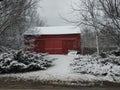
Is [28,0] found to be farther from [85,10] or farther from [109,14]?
[109,14]

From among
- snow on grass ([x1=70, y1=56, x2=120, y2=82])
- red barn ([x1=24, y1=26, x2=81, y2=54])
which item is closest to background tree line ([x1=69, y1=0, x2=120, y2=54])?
snow on grass ([x1=70, y1=56, x2=120, y2=82])

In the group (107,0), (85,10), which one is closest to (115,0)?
(107,0)

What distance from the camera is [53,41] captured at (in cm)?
3609

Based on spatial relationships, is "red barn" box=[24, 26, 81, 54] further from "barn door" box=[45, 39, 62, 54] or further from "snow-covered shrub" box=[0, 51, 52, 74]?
"snow-covered shrub" box=[0, 51, 52, 74]

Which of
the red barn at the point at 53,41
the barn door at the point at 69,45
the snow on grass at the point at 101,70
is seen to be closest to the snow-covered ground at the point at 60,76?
the snow on grass at the point at 101,70

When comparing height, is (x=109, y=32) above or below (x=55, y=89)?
above

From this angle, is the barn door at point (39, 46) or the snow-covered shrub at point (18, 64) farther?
the barn door at point (39, 46)

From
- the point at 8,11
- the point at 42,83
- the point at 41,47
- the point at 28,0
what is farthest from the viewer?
the point at 41,47

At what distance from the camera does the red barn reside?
116 ft

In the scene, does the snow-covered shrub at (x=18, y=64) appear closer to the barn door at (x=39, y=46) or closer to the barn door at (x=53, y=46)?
the barn door at (x=53, y=46)

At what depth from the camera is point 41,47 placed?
118 ft

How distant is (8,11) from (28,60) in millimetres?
5306

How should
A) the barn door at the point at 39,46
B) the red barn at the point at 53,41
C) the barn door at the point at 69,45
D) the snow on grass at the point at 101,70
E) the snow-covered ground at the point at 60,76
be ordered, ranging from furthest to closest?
the barn door at the point at 39,46, the barn door at the point at 69,45, the red barn at the point at 53,41, the snow on grass at the point at 101,70, the snow-covered ground at the point at 60,76

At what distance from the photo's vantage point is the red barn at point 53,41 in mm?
35344
